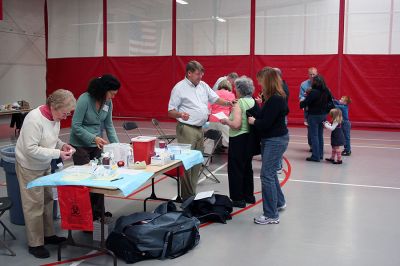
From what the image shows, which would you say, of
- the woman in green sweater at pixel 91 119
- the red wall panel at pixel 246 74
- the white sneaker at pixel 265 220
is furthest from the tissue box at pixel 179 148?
the red wall panel at pixel 246 74

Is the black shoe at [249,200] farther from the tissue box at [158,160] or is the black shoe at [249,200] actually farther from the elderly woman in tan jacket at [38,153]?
the elderly woman in tan jacket at [38,153]

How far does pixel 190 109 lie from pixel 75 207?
1.95m

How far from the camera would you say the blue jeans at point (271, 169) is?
425 centimetres

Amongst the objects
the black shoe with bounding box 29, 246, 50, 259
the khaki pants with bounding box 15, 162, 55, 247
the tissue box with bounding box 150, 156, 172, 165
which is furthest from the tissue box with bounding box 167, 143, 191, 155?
the black shoe with bounding box 29, 246, 50, 259

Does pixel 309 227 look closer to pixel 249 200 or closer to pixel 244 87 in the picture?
pixel 249 200

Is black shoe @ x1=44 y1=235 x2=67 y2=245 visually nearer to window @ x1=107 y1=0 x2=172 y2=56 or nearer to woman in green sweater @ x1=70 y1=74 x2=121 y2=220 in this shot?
woman in green sweater @ x1=70 y1=74 x2=121 y2=220

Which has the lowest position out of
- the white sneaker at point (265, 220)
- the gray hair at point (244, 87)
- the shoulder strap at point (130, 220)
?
the white sneaker at point (265, 220)

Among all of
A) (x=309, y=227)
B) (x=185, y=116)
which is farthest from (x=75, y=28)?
(x=309, y=227)

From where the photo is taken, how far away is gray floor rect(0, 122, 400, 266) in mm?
3549

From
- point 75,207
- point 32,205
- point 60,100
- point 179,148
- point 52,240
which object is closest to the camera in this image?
point 75,207

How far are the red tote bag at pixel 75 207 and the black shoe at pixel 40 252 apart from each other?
16.3 inches

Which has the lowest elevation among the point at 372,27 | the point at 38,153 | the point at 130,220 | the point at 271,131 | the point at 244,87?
the point at 130,220

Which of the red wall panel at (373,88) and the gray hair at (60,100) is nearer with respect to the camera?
the gray hair at (60,100)

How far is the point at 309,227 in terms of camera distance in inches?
168
